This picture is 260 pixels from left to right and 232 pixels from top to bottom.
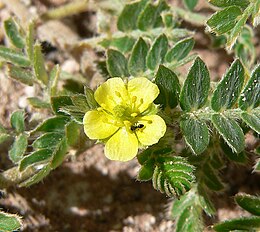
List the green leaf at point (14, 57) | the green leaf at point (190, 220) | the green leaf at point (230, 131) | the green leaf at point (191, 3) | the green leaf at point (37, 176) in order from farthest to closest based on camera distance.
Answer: the green leaf at point (191, 3) → the green leaf at point (14, 57) → the green leaf at point (190, 220) → the green leaf at point (37, 176) → the green leaf at point (230, 131)

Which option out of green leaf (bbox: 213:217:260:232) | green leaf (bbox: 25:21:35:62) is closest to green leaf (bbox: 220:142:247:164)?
green leaf (bbox: 213:217:260:232)

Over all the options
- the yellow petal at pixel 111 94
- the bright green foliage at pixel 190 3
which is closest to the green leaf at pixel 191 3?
the bright green foliage at pixel 190 3

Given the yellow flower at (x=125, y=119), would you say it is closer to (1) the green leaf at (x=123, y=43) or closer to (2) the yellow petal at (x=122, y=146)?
(2) the yellow petal at (x=122, y=146)

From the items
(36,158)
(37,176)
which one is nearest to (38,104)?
(36,158)

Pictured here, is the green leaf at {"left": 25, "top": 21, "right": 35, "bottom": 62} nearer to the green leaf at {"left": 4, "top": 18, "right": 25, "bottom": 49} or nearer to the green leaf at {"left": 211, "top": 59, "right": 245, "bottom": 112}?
the green leaf at {"left": 4, "top": 18, "right": 25, "bottom": 49}

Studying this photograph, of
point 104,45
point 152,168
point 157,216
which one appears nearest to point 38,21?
point 104,45

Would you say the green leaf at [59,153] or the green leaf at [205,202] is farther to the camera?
the green leaf at [205,202]
